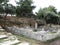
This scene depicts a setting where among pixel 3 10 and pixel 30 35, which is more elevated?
pixel 3 10

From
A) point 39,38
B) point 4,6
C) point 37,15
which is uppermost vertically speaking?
point 4,6

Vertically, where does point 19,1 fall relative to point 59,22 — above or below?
above

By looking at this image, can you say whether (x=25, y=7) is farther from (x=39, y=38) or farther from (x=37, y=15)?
(x=39, y=38)

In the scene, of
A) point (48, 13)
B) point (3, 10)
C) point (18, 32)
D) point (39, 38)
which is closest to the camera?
point (39, 38)

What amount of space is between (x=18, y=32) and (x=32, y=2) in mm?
8126

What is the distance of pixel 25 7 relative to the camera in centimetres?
1678

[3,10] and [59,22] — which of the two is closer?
[3,10]

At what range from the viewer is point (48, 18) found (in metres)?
18.8

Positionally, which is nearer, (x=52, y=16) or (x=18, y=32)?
(x=18, y=32)

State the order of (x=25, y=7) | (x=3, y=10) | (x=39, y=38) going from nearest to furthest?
1. (x=39, y=38)
2. (x=3, y=10)
3. (x=25, y=7)

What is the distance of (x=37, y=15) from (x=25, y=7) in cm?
338

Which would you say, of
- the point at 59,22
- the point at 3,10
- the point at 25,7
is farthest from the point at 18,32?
the point at 59,22

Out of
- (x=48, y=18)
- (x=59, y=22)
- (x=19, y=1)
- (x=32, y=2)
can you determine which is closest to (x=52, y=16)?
(x=48, y=18)

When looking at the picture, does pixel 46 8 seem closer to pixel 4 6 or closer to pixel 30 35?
pixel 4 6
